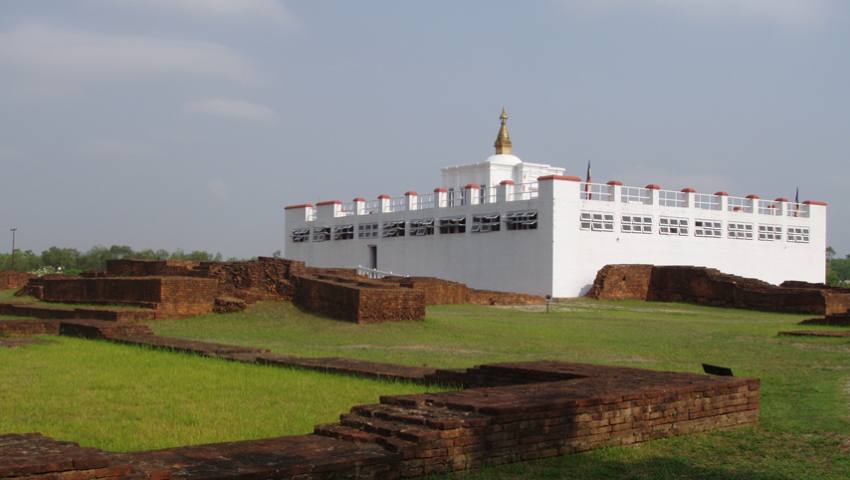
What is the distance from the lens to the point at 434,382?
886 cm

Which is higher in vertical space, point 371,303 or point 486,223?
point 486,223

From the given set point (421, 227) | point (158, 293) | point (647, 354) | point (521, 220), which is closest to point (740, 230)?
point (521, 220)

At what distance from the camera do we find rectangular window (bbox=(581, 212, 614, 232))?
34.9 metres

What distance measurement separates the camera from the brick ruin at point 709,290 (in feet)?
88.8

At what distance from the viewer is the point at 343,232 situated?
145 feet

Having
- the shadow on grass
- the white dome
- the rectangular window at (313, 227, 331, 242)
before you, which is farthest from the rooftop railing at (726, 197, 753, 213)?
the shadow on grass

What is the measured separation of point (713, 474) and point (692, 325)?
1498 cm

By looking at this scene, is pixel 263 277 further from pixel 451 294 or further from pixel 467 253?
pixel 467 253

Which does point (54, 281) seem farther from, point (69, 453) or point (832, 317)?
point (69, 453)

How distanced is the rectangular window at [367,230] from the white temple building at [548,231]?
5 centimetres

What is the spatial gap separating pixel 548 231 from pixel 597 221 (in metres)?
2.23

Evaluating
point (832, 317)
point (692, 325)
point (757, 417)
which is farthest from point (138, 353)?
point (832, 317)

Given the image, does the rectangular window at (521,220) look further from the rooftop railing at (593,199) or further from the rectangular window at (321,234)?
the rectangular window at (321,234)

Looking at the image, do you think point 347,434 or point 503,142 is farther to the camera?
point 503,142
